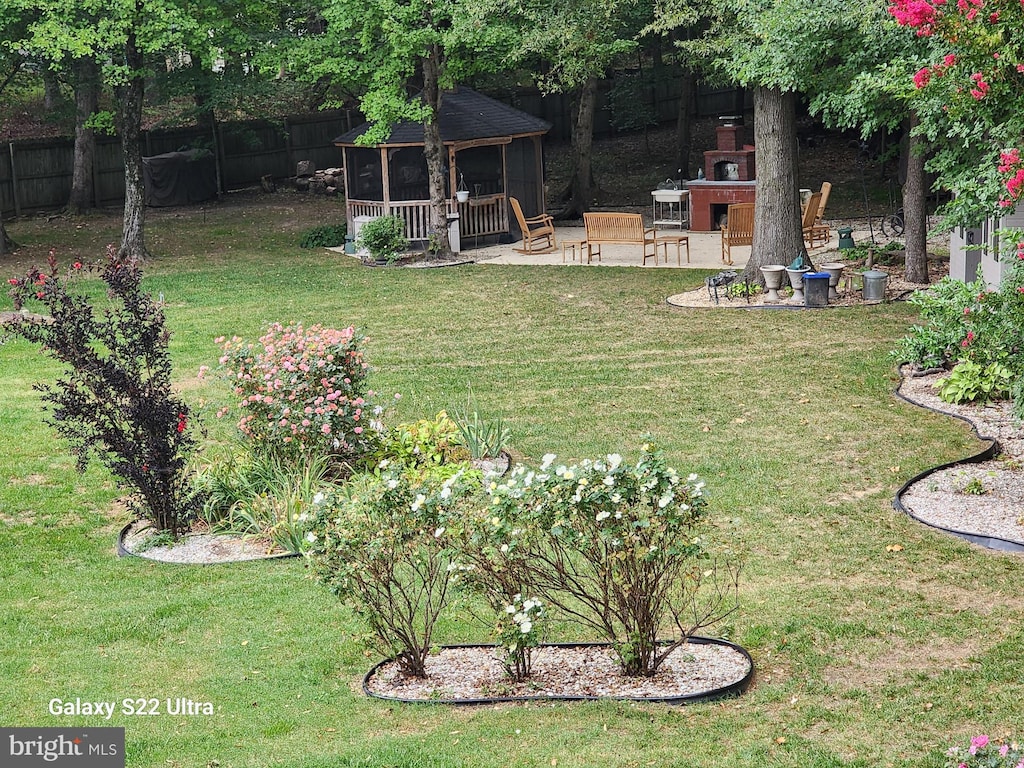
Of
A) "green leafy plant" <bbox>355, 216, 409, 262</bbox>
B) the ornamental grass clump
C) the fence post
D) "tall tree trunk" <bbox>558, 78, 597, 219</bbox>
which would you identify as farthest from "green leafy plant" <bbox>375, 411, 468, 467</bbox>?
the fence post

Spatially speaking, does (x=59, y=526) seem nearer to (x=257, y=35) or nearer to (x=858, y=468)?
(x=858, y=468)

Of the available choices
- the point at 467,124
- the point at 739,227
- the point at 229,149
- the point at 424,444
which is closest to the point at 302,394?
the point at 424,444

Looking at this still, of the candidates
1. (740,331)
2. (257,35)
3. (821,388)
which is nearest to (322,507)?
(821,388)

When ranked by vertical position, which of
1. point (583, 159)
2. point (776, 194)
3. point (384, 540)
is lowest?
point (384, 540)

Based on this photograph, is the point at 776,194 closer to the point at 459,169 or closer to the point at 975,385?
the point at 975,385

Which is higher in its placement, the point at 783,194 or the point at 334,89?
the point at 334,89

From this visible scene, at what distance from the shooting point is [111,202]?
87.8 ft

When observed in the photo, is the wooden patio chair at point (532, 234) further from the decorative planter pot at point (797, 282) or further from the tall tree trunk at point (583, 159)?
the decorative planter pot at point (797, 282)

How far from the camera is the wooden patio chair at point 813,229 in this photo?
17516 millimetres

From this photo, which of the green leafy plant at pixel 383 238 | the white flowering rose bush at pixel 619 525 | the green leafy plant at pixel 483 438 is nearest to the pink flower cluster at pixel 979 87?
the white flowering rose bush at pixel 619 525

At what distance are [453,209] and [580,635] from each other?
15.1 meters

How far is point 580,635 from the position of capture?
6.09 metres

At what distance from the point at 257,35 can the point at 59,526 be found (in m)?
13.7

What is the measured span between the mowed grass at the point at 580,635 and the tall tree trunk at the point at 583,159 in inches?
390
